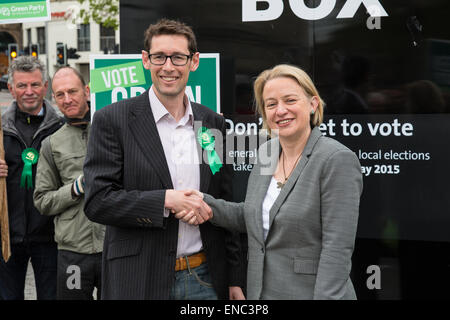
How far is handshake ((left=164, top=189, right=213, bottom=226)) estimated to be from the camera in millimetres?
2342

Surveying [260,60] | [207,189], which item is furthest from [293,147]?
[260,60]

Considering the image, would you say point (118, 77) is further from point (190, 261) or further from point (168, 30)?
point (190, 261)

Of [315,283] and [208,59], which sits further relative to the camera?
[208,59]

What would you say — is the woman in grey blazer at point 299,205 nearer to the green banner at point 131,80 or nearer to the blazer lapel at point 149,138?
the blazer lapel at point 149,138

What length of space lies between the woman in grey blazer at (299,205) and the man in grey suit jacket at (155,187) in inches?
5.9

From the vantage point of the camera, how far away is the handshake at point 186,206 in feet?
7.68

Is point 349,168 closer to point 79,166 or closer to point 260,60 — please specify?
point 260,60

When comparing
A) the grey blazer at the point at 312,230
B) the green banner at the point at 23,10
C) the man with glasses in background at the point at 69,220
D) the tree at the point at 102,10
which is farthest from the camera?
the tree at the point at 102,10

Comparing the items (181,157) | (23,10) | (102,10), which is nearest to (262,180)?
(181,157)

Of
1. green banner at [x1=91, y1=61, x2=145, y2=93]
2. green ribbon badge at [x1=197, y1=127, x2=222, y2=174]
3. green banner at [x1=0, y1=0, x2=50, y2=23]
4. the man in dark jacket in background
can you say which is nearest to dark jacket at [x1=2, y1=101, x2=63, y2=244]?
the man in dark jacket in background

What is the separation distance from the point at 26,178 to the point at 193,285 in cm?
167

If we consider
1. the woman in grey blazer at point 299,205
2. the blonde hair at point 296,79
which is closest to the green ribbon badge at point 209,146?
the woman in grey blazer at point 299,205

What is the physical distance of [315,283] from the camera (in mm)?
2191

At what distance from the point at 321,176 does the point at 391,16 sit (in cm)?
155
